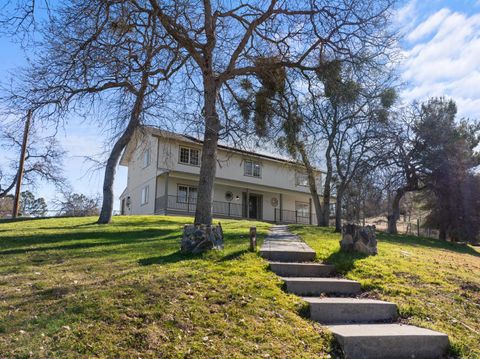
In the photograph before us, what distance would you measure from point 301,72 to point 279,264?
7.79 meters

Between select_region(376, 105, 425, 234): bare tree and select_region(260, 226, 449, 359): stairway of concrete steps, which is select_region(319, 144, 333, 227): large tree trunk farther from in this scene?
select_region(260, 226, 449, 359): stairway of concrete steps

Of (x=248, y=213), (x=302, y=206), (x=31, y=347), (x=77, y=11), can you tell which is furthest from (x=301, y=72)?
(x=302, y=206)

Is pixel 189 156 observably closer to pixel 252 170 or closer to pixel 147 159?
pixel 147 159

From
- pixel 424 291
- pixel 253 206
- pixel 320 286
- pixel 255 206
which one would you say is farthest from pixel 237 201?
pixel 320 286

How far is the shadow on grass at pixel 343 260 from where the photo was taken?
7.66 m

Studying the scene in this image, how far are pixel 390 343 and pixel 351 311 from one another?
91cm

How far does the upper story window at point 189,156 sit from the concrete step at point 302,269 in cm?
2172

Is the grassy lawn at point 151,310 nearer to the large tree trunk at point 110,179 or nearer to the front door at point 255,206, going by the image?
the large tree trunk at point 110,179

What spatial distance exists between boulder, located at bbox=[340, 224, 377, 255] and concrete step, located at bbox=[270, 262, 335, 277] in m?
1.67

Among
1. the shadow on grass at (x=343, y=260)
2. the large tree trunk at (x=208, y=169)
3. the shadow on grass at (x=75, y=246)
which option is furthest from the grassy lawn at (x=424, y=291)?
the shadow on grass at (x=75, y=246)

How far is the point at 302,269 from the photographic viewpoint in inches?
290

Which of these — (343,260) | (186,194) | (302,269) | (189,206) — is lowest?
(302,269)

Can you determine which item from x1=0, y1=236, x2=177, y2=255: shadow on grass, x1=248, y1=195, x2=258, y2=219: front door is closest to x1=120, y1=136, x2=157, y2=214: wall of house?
x1=248, y1=195, x2=258, y2=219: front door

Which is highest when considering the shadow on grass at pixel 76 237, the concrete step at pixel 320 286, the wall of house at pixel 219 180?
the wall of house at pixel 219 180
